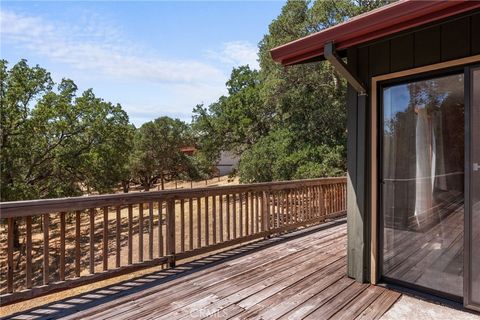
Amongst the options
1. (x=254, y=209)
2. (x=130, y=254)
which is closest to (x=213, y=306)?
(x=130, y=254)

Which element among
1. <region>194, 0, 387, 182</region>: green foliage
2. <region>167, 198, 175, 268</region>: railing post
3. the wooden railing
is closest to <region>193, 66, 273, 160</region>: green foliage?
<region>194, 0, 387, 182</region>: green foliage

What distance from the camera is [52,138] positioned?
12336mm

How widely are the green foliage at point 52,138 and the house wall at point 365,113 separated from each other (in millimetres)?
11020

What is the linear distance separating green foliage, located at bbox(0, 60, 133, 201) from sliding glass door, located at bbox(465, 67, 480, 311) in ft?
39.1

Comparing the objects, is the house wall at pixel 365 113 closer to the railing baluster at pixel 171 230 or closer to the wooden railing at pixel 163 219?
the wooden railing at pixel 163 219

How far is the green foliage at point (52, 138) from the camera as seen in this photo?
36.1ft

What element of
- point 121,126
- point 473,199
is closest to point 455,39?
point 473,199

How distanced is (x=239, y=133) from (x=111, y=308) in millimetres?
13097

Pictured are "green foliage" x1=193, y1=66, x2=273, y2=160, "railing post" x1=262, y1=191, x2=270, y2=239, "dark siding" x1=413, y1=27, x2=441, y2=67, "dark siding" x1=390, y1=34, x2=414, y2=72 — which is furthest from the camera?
"green foliage" x1=193, y1=66, x2=273, y2=160

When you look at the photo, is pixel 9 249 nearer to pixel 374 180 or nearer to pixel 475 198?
pixel 374 180

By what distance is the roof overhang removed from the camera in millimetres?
1890

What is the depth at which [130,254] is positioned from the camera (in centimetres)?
317

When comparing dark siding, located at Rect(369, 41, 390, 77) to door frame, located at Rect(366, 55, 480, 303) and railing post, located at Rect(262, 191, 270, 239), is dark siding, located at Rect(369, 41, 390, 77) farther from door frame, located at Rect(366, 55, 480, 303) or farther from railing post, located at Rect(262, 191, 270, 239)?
railing post, located at Rect(262, 191, 270, 239)

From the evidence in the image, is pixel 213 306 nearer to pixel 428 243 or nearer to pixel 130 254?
pixel 130 254
